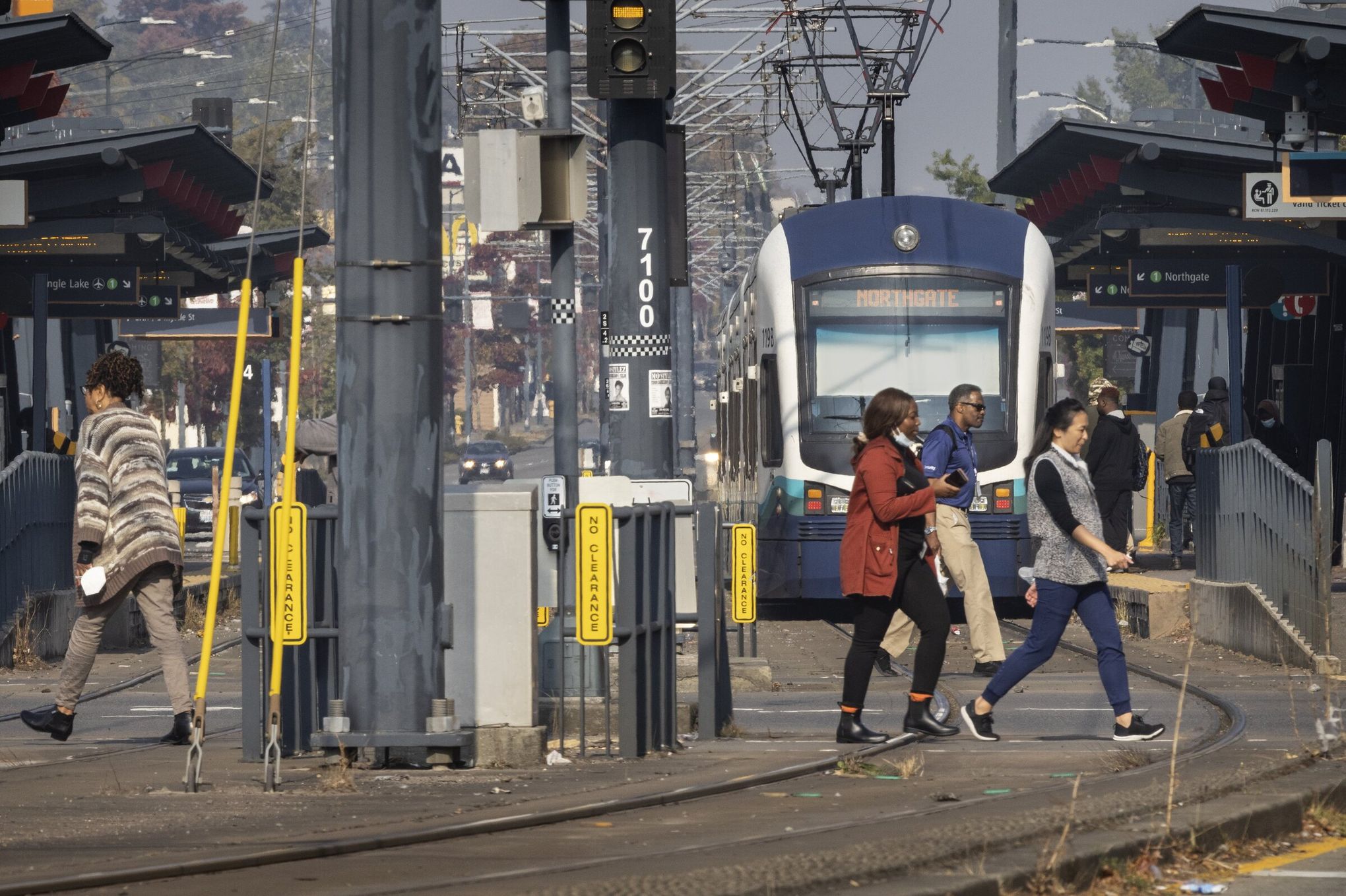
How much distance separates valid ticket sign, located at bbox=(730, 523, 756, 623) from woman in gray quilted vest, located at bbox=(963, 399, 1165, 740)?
11.1ft

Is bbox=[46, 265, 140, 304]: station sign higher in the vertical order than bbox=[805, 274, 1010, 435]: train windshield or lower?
higher

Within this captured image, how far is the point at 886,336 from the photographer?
19.2 m

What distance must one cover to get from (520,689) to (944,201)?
36.7ft

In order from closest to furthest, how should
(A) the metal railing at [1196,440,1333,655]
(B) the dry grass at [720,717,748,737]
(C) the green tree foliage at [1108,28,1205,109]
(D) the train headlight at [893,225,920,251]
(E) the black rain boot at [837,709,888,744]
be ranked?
1. (E) the black rain boot at [837,709,888,744]
2. (B) the dry grass at [720,717,748,737]
3. (A) the metal railing at [1196,440,1333,655]
4. (D) the train headlight at [893,225,920,251]
5. (C) the green tree foliage at [1108,28,1205,109]

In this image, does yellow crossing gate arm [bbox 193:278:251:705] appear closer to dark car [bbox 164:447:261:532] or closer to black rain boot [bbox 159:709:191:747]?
black rain boot [bbox 159:709:191:747]

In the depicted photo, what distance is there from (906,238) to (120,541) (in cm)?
1040

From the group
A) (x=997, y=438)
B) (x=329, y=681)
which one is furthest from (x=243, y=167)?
(x=329, y=681)

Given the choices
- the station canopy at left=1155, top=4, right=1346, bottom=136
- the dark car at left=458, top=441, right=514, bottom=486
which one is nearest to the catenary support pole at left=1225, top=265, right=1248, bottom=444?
the station canopy at left=1155, top=4, right=1346, bottom=136

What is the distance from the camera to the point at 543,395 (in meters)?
144

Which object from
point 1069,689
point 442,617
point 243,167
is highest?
point 243,167

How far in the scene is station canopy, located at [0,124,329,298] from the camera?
23219mm

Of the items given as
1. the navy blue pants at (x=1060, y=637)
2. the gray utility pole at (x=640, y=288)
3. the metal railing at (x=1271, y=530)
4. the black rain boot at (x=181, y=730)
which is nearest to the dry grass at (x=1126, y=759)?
the navy blue pants at (x=1060, y=637)

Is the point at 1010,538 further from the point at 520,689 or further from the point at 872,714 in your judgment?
the point at 520,689

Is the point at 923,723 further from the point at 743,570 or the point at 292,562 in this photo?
the point at 743,570
